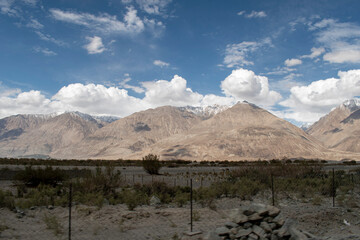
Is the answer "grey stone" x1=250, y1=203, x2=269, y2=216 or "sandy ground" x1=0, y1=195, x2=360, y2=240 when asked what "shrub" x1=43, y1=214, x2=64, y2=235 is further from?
"grey stone" x1=250, y1=203, x2=269, y2=216

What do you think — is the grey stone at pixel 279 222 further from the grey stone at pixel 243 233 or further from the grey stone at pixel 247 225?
the grey stone at pixel 243 233

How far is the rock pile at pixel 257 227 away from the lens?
30.6 ft

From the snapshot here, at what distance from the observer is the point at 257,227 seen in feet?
31.2

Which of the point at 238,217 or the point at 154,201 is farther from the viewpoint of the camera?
the point at 154,201

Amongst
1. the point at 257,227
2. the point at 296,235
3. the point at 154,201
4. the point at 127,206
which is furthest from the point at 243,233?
the point at 154,201

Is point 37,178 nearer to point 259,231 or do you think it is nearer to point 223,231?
point 223,231

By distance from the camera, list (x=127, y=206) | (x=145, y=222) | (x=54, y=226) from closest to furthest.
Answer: (x=54, y=226) < (x=145, y=222) < (x=127, y=206)

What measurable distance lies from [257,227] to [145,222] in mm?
5217

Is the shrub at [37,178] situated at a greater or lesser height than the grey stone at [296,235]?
greater

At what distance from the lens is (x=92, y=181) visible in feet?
60.6

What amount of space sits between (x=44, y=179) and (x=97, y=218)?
12.1 metres

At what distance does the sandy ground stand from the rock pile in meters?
0.99

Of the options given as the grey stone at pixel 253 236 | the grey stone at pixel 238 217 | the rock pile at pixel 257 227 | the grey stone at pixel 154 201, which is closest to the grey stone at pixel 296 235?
the rock pile at pixel 257 227

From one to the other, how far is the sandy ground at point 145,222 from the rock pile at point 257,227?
988 mm
